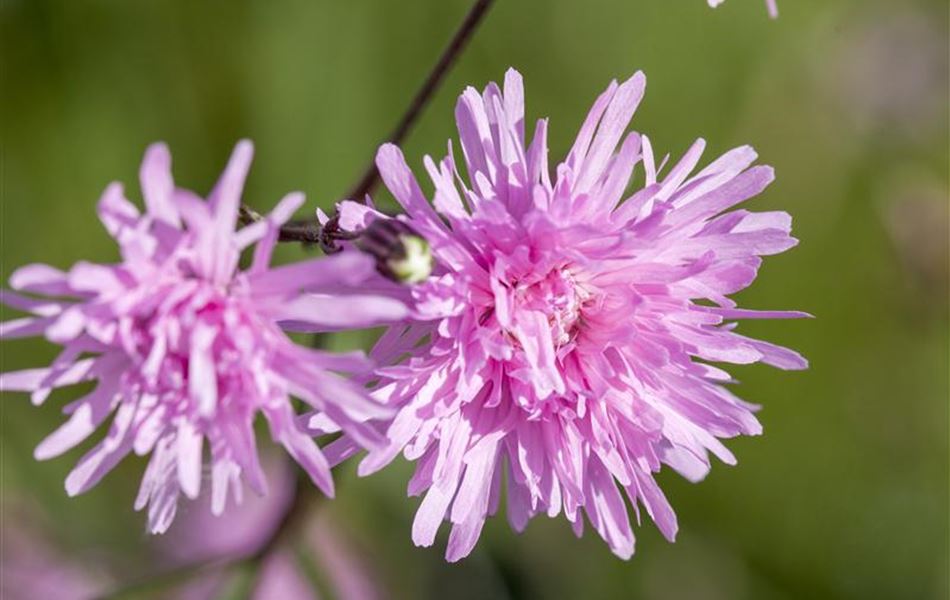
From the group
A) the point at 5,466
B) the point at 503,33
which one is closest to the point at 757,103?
the point at 503,33

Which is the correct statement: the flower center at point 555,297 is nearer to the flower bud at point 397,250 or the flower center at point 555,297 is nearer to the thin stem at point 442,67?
the flower bud at point 397,250

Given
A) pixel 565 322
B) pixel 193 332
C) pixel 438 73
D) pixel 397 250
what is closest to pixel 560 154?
pixel 438 73

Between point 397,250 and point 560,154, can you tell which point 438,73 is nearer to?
point 397,250

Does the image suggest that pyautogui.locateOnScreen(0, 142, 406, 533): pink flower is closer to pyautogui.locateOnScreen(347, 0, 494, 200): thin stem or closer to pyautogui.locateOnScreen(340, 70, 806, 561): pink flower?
pyautogui.locateOnScreen(340, 70, 806, 561): pink flower

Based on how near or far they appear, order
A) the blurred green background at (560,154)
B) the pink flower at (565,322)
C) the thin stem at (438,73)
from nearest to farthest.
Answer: the pink flower at (565,322)
the thin stem at (438,73)
the blurred green background at (560,154)

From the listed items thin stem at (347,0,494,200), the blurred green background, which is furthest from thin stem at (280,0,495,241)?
the blurred green background

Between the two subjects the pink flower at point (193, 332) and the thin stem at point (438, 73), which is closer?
the pink flower at point (193, 332)

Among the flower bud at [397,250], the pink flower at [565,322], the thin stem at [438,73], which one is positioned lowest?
the pink flower at [565,322]

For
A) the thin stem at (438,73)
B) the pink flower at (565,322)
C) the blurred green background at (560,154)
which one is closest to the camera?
the pink flower at (565,322)

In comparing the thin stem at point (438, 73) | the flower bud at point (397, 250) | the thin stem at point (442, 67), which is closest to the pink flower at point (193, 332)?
the flower bud at point (397, 250)
